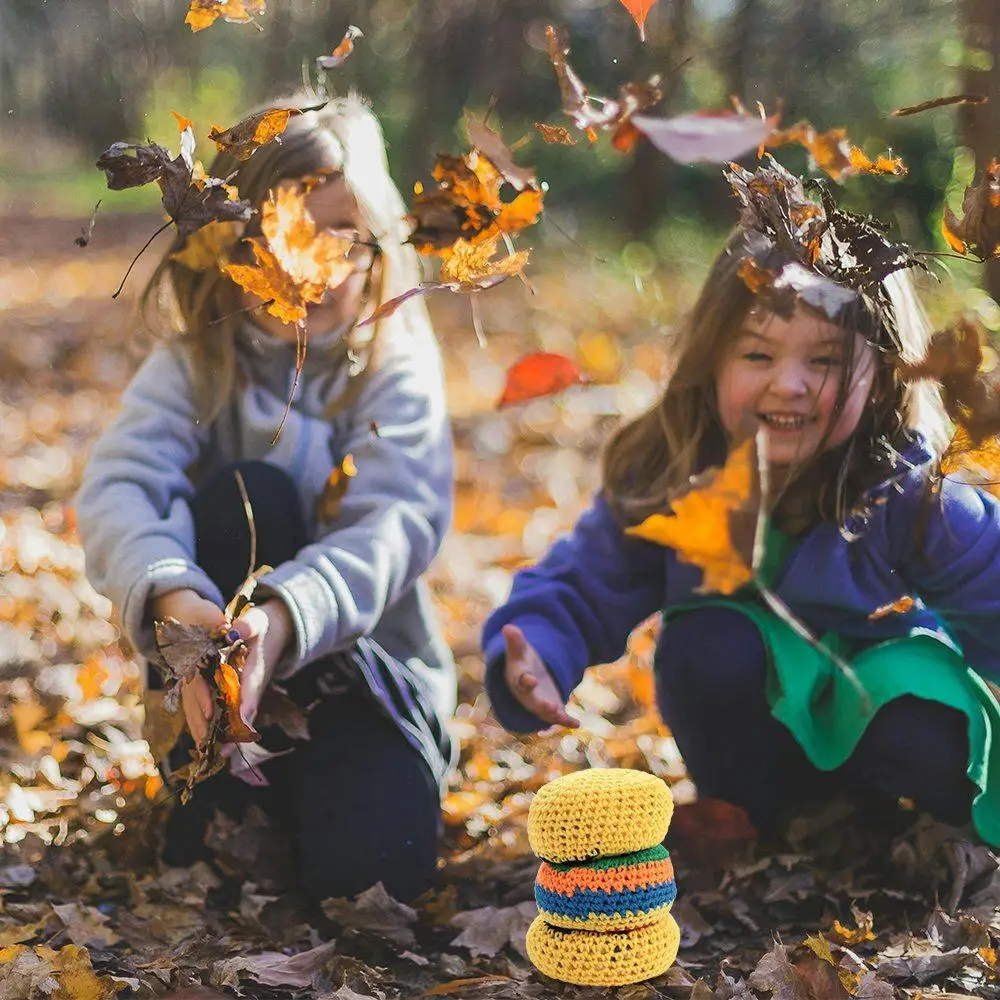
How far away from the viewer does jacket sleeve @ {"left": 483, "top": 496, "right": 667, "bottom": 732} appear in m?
1.82

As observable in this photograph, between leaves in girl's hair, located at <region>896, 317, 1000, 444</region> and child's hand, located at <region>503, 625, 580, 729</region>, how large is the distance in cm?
61

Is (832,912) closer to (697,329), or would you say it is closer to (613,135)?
(697,329)

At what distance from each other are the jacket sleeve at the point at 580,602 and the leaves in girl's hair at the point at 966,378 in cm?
49

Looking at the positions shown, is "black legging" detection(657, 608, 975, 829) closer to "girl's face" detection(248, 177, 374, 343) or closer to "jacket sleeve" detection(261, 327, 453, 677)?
"jacket sleeve" detection(261, 327, 453, 677)

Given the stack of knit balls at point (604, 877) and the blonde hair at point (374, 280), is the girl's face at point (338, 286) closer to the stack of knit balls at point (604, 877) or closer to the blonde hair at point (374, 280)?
the blonde hair at point (374, 280)

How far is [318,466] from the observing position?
187 centimetres

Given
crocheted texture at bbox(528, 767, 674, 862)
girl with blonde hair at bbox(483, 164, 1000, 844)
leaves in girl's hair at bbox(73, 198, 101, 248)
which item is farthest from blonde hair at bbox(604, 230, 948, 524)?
leaves in girl's hair at bbox(73, 198, 101, 248)

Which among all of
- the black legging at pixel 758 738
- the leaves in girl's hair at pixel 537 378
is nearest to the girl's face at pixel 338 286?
the leaves in girl's hair at pixel 537 378

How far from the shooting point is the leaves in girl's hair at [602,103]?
1512mm

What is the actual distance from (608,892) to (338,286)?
2.88 ft

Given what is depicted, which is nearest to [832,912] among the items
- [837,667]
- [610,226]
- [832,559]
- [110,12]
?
[837,667]

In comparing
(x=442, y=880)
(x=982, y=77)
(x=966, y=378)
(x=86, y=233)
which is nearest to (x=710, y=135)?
(x=966, y=378)

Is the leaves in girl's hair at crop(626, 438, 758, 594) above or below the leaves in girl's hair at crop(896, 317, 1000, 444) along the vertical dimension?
below

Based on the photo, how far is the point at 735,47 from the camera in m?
3.86
